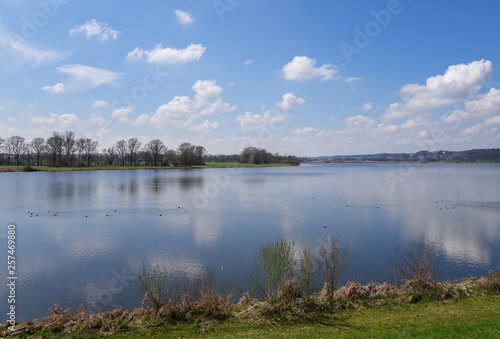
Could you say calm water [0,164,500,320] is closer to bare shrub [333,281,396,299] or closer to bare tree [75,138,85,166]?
bare shrub [333,281,396,299]

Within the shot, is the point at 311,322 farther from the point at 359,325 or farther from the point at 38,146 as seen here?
the point at 38,146

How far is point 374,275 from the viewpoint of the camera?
11.3 meters

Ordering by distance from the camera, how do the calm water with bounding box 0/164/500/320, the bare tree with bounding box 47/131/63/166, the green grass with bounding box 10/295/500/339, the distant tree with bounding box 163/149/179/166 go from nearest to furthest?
the green grass with bounding box 10/295/500/339 → the calm water with bounding box 0/164/500/320 → the bare tree with bounding box 47/131/63/166 → the distant tree with bounding box 163/149/179/166

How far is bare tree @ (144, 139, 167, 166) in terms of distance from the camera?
103688mm

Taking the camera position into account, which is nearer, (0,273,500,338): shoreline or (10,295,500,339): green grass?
(10,295,500,339): green grass

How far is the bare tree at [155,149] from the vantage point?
104 m

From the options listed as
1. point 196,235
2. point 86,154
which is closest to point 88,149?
point 86,154

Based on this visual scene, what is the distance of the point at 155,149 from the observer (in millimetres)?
103625

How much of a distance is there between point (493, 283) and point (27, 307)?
13.1m

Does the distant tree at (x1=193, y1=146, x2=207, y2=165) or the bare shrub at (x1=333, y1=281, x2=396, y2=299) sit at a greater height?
the distant tree at (x1=193, y1=146, x2=207, y2=165)

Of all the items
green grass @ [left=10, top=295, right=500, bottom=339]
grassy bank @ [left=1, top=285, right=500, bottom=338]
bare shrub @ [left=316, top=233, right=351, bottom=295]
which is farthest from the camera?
bare shrub @ [left=316, top=233, right=351, bottom=295]

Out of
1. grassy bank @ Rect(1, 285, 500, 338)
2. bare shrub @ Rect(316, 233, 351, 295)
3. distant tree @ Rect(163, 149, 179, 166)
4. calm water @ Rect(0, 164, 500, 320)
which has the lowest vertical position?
calm water @ Rect(0, 164, 500, 320)

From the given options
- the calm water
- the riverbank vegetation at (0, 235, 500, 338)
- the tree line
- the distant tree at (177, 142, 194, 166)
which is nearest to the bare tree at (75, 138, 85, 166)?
the tree line

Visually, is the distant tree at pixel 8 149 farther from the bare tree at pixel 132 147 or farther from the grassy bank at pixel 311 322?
the grassy bank at pixel 311 322
